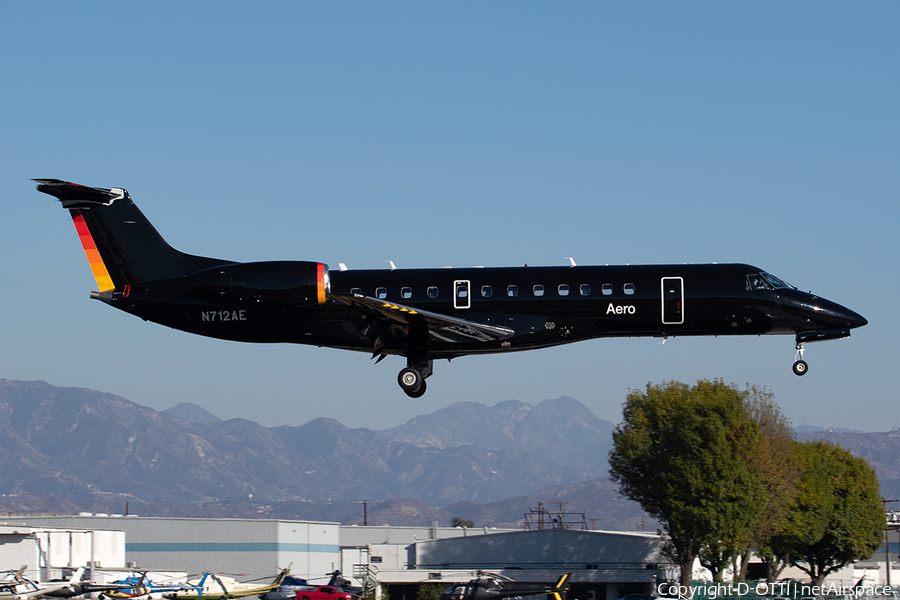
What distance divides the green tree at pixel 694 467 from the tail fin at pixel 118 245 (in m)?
33.4

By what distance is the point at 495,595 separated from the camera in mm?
38219

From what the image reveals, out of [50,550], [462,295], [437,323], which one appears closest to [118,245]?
[437,323]

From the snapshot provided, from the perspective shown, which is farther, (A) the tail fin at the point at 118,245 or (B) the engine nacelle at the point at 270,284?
(A) the tail fin at the point at 118,245

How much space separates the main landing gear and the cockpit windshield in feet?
36.6

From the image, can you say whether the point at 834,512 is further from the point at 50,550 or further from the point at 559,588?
the point at 50,550

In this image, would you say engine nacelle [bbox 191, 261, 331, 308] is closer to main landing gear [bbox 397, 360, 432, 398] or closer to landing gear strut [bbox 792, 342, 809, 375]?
main landing gear [bbox 397, 360, 432, 398]

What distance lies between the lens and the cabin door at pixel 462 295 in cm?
3234

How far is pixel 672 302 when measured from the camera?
106 feet

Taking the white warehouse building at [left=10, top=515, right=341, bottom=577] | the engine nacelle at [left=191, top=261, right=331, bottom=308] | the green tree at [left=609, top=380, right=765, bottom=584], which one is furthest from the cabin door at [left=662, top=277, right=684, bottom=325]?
the white warehouse building at [left=10, top=515, right=341, bottom=577]

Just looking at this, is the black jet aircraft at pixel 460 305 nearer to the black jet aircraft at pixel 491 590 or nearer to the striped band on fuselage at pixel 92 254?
the striped band on fuselage at pixel 92 254

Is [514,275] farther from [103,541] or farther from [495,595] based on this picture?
[103,541]

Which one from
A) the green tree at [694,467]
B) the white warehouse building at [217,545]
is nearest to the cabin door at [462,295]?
the green tree at [694,467]

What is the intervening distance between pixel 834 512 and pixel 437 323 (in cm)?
4835

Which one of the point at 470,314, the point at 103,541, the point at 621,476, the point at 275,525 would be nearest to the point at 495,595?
the point at 470,314
